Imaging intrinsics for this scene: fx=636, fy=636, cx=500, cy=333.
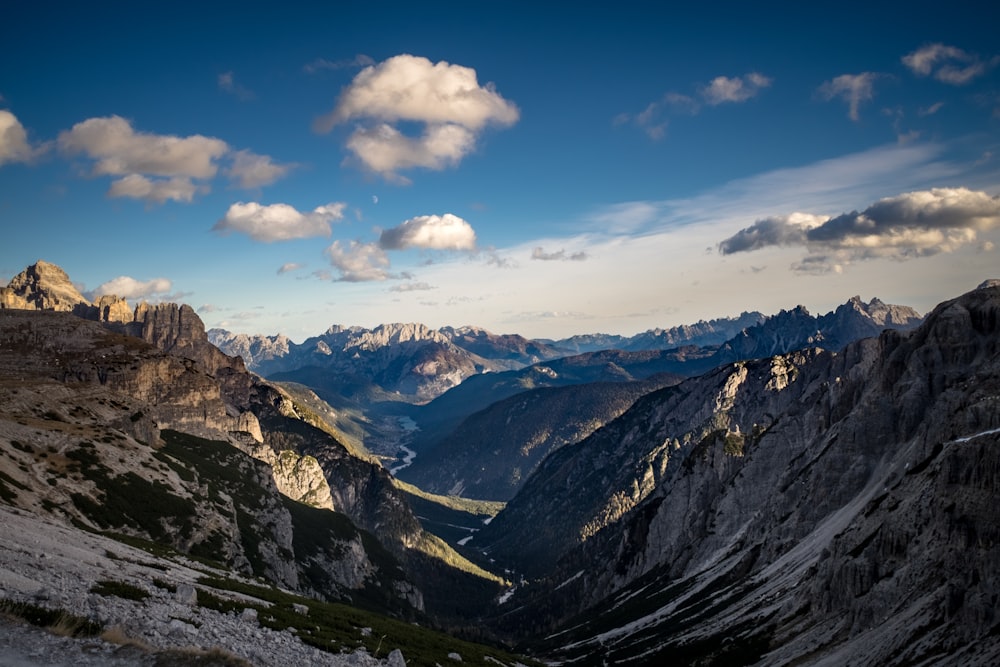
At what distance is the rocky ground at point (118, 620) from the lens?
24.8m

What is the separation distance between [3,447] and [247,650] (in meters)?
72.2

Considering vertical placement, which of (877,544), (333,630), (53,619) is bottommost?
(877,544)

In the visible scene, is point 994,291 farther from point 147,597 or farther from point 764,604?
point 147,597

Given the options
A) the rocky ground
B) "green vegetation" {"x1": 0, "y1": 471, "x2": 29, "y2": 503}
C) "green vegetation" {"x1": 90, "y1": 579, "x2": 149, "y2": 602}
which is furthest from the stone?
"green vegetation" {"x1": 0, "y1": 471, "x2": 29, "y2": 503}

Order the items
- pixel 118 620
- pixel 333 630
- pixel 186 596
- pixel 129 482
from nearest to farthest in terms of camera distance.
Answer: pixel 118 620
pixel 186 596
pixel 333 630
pixel 129 482

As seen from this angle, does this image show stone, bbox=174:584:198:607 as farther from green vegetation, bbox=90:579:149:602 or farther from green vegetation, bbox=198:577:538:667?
green vegetation, bbox=90:579:149:602

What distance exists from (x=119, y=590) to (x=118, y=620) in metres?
6.51

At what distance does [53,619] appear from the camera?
1034 inches

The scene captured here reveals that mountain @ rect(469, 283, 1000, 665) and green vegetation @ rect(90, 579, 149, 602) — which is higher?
green vegetation @ rect(90, 579, 149, 602)

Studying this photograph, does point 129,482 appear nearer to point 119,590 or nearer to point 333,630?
point 333,630

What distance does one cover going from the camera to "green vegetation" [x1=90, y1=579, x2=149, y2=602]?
112ft

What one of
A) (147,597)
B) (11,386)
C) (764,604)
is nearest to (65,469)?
(11,386)

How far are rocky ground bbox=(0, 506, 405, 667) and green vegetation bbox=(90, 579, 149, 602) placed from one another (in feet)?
1.23

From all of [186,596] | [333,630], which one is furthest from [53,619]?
[333,630]
